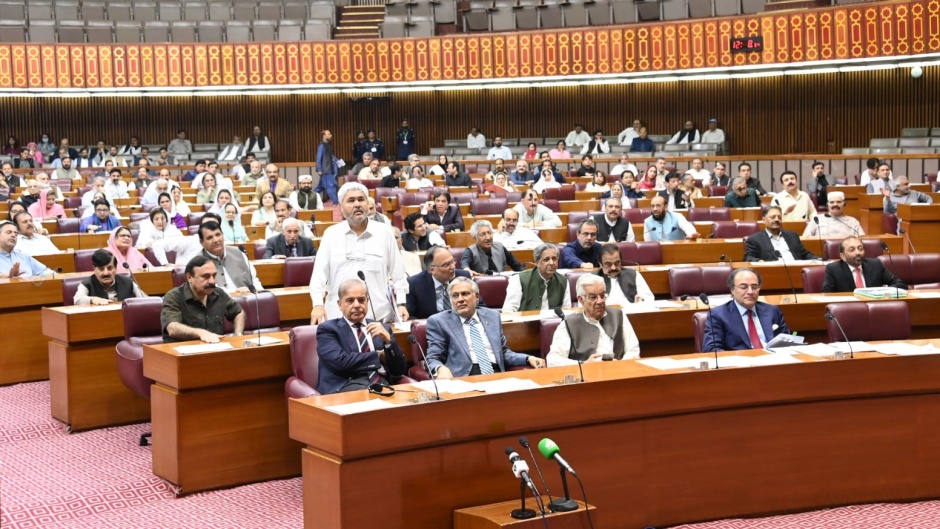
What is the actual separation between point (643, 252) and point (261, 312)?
10.5ft

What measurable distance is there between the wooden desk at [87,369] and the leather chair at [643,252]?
355cm

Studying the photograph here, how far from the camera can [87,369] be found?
19.7ft

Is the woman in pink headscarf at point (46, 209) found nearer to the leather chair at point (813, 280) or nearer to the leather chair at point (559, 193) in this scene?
the leather chair at point (559, 193)

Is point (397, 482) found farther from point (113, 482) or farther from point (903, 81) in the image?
point (903, 81)

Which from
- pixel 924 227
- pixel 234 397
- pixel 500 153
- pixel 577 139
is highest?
pixel 577 139

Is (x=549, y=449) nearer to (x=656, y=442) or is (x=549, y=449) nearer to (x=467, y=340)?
(x=656, y=442)

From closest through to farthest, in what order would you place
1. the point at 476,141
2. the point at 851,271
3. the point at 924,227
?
the point at 851,271 < the point at 924,227 < the point at 476,141

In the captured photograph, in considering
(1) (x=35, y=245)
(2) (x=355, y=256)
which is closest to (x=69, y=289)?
(1) (x=35, y=245)

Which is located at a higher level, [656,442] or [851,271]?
[851,271]

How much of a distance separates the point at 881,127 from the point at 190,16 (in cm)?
1197

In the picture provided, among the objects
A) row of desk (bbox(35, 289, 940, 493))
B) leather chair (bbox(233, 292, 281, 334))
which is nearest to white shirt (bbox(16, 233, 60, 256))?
row of desk (bbox(35, 289, 940, 493))

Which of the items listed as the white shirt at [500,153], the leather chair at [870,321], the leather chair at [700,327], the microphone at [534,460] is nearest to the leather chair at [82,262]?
the leather chair at [700,327]

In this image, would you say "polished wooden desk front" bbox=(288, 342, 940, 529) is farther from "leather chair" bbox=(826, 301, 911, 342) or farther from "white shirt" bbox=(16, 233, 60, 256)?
"white shirt" bbox=(16, 233, 60, 256)

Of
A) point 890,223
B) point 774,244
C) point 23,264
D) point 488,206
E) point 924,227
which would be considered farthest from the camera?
point 488,206
